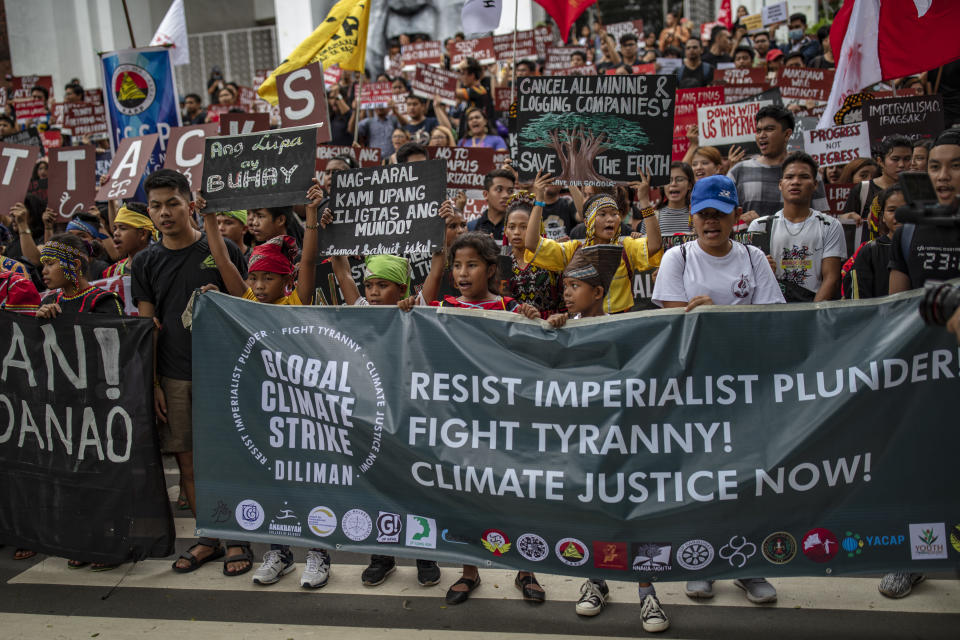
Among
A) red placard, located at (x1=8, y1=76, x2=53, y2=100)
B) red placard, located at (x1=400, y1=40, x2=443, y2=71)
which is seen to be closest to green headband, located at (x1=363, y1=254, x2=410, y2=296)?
red placard, located at (x1=400, y1=40, x2=443, y2=71)

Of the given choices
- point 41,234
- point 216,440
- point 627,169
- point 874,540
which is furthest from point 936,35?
point 41,234

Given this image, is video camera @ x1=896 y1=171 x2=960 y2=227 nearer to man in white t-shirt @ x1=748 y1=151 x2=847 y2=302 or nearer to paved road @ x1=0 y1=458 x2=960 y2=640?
paved road @ x1=0 y1=458 x2=960 y2=640

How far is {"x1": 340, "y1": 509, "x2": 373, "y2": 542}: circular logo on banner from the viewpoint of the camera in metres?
4.01

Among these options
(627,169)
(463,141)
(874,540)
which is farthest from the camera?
(463,141)

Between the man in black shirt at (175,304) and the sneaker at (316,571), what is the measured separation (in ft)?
1.39

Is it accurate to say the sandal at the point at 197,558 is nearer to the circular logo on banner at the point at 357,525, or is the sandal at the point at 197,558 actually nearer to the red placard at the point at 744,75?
the circular logo on banner at the point at 357,525

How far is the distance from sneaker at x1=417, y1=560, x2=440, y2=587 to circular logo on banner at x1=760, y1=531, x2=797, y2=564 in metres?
1.66

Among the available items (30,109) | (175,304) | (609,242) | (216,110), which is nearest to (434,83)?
(216,110)

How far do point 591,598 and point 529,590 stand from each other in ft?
1.07

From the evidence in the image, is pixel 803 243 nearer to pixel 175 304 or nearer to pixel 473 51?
pixel 175 304

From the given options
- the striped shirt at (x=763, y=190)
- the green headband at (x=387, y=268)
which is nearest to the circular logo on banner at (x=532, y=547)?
the green headband at (x=387, y=268)

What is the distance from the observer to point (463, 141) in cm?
1062

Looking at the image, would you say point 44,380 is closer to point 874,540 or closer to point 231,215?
point 231,215

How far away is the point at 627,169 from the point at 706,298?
2.37m
